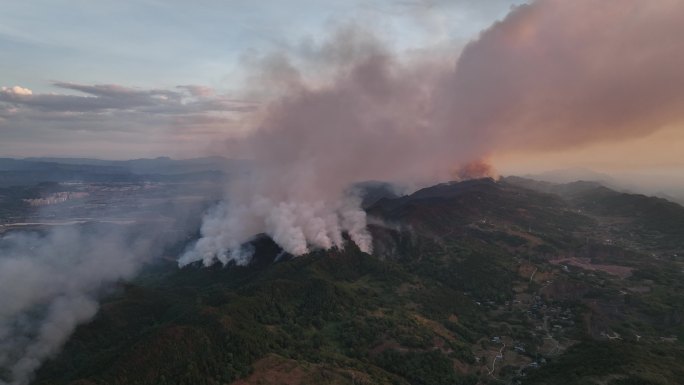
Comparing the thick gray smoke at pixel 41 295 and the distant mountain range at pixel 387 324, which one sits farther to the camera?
the thick gray smoke at pixel 41 295

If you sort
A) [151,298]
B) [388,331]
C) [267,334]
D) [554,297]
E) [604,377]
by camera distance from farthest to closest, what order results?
1. [554,297]
2. [151,298]
3. [388,331]
4. [267,334]
5. [604,377]

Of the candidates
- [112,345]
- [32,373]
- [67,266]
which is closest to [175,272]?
[67,266]

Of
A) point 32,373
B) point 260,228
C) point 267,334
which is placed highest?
point 260,228

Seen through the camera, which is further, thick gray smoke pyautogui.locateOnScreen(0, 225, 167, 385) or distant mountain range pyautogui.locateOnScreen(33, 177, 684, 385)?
thick gray smoke pyautogui.locateOnScreen(0, 225, 167, 385)

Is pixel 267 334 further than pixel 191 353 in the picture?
Yes

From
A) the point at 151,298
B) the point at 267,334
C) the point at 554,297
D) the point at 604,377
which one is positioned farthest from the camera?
the point at 554,297

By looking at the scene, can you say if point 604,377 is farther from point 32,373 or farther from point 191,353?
point 32,373

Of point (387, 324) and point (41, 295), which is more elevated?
point (41, 295)

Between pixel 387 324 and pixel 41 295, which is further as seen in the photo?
pixel 387 324
